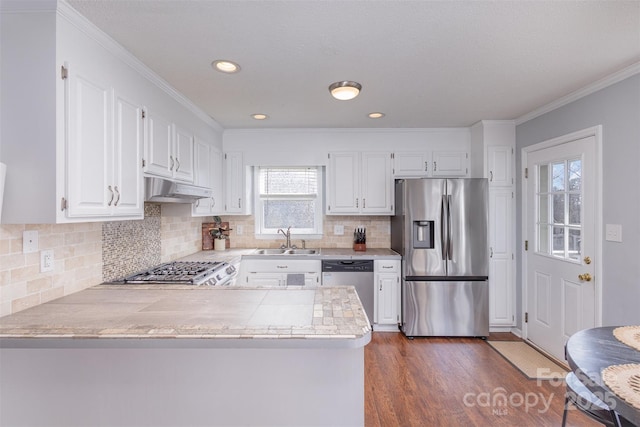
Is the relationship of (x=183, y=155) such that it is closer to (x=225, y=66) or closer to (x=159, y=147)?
(x=159, y=147)

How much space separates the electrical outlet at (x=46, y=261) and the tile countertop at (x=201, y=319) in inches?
7.3

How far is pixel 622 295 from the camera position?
2.16 meters

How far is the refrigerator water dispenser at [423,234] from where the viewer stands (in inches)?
128

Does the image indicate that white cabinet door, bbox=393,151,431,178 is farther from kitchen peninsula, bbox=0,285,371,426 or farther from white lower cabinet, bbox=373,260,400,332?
kitchen peninsula, bbox=0,285,371,426

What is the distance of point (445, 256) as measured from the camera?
10.5 feet

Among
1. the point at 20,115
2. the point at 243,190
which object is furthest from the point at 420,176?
the point at 20,115

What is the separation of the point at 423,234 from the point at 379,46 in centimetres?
207

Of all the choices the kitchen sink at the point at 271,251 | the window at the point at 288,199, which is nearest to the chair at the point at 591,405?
the kitchen sink at the point at 271,251

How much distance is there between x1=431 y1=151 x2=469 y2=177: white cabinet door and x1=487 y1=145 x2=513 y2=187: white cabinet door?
32 centimetres

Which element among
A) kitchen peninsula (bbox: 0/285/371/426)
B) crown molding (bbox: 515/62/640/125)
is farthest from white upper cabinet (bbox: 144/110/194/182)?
crown molding (bbox: 515/62/640/125)

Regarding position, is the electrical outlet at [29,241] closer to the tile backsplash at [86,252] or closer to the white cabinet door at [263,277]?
the tile backsplash at [86,252]

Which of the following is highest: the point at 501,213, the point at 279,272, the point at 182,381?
the point at 501,213

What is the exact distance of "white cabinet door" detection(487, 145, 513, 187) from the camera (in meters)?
3.33

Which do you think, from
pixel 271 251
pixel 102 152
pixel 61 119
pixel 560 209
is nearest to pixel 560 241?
pixel 560 209
